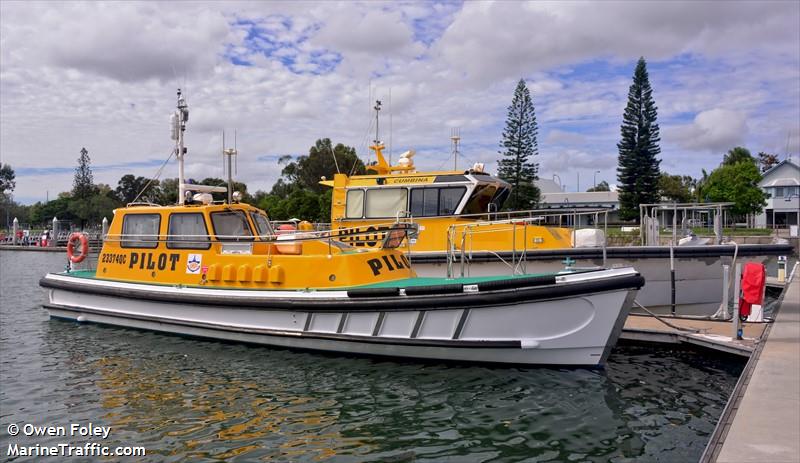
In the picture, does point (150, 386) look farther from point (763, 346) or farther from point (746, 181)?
point (746, 181)

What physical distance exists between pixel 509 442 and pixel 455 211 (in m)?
6.51

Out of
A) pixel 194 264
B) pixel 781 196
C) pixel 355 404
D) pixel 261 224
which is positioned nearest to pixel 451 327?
pixel 355 404

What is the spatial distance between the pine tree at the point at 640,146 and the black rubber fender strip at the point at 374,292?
3491 cm

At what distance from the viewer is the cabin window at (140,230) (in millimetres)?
10117

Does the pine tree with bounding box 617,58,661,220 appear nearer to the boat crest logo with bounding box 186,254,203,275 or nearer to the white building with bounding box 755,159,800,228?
the white building with bounding box 755,159,800,228

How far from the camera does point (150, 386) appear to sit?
7195mm

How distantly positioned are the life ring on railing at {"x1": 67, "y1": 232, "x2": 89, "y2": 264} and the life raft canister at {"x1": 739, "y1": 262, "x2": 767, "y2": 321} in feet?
40.7

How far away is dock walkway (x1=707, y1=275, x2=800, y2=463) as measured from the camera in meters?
4.29

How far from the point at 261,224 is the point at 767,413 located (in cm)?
787

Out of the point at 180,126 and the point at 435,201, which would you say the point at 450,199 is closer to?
the point at 435,201

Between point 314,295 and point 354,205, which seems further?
point 354,205

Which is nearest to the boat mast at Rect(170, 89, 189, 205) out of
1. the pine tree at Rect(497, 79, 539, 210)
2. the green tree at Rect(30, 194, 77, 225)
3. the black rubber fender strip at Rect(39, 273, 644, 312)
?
the black rubber fender strip at Rect(39, 273, 644, 312)

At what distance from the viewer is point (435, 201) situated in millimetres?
11766

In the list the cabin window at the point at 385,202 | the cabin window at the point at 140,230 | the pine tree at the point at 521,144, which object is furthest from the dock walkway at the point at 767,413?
the pine tree at the point at 521,144
